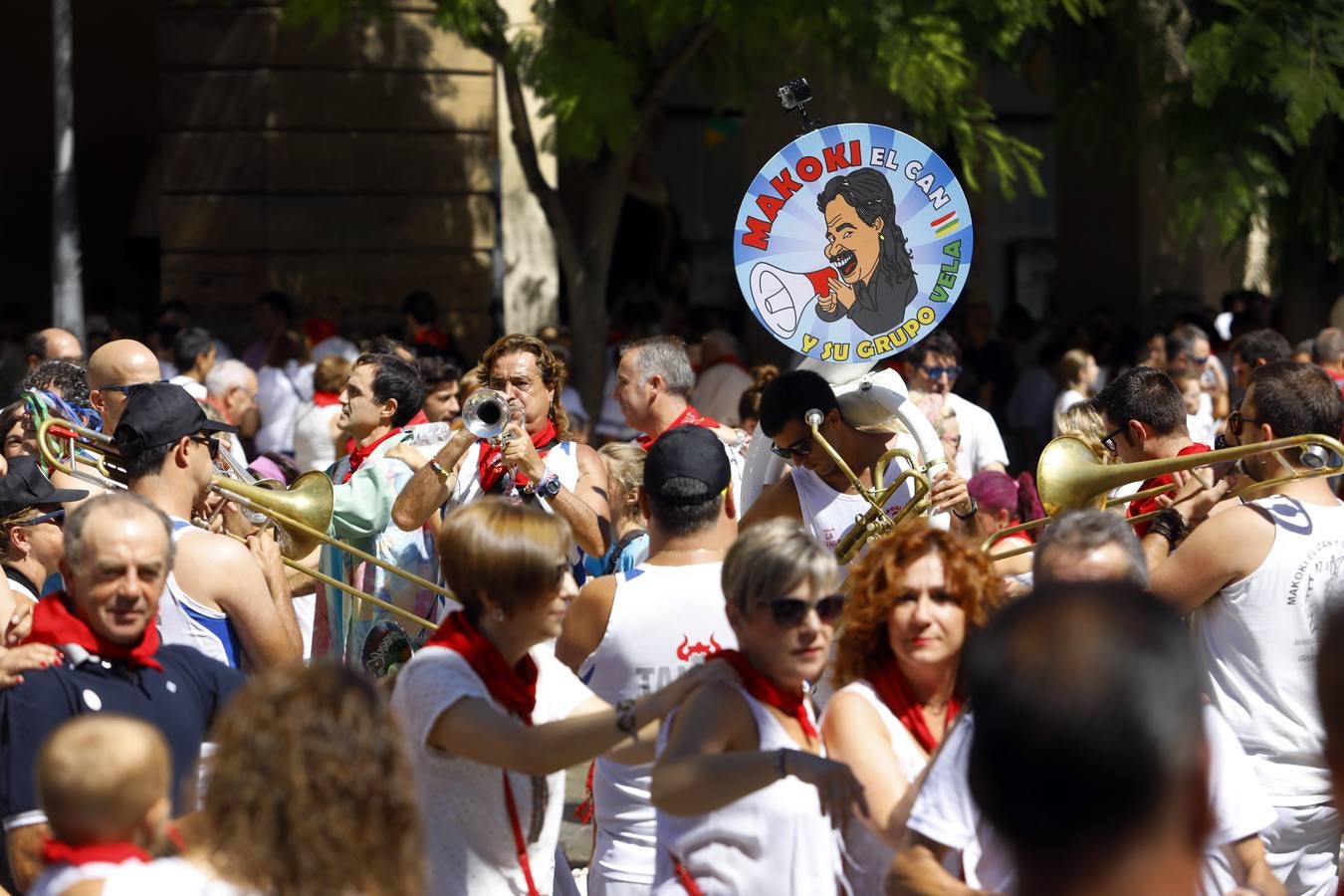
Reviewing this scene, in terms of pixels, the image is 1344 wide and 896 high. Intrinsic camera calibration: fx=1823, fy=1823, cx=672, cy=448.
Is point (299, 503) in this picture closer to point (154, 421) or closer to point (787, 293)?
point (154, 421)

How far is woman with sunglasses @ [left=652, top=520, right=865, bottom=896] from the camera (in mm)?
3162

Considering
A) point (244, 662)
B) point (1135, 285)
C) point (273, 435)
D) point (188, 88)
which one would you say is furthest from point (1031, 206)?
point (244, 662)

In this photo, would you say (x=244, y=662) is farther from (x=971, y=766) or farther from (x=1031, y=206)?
(x=1031, y=206)

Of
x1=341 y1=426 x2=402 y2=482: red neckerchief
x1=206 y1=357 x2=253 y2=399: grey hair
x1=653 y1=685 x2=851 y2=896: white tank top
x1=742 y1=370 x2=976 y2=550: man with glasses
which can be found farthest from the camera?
x1=206 y1=357 x2=253 y2=399: grey hair

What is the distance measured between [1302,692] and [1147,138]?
707cm

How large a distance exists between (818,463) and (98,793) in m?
2.86

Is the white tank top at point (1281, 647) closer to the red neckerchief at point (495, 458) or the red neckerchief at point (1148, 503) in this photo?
the red neckerchief at point (1148, 503)

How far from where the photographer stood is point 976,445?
7.23 metres

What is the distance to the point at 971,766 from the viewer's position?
6.76 feet

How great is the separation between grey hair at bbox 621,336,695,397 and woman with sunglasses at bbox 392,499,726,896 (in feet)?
8.45

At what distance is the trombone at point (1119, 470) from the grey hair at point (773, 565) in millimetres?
1196

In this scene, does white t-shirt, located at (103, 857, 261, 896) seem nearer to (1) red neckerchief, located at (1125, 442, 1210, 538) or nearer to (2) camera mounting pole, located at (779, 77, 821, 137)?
(1) red neckerchief, located at (1125, 442, 1210, 538)

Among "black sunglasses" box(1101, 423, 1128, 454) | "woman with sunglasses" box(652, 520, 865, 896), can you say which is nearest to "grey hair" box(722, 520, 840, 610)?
"woman with sunglasses" box(652, 520, 865, 896)

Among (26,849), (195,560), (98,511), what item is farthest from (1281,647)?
(26,849)
